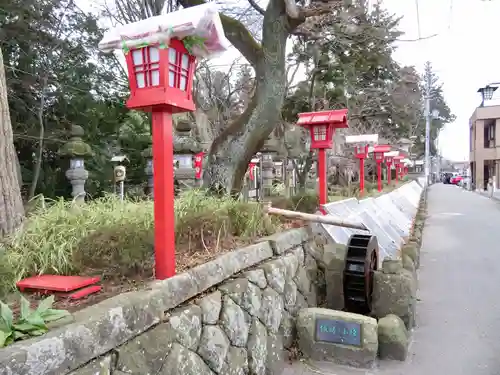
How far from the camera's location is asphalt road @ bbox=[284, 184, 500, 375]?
417 cm

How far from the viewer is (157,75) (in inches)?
109

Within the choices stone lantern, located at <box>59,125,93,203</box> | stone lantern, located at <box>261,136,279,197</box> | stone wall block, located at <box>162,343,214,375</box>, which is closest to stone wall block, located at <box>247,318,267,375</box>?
stone wall block, located at <box>162,343,214,375</box>

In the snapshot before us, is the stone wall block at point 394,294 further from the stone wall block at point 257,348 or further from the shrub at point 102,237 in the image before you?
the stone wall block at point 257,348

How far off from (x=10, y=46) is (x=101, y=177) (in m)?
3.66

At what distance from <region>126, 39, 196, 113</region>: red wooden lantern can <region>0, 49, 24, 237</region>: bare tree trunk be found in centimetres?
182

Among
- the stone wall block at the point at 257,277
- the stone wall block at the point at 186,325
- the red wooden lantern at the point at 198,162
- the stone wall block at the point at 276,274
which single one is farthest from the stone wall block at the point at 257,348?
the red wooden lantern at the point at 198,162

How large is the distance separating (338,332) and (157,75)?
123 inches

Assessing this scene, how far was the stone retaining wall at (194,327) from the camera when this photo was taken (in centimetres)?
190

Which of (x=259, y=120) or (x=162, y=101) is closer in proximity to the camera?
(x=162, y=101)

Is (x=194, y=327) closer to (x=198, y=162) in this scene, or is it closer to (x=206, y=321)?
(x=206, y=321)

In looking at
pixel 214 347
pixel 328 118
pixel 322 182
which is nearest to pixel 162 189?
pixel 214 347

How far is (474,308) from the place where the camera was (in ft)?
19.0

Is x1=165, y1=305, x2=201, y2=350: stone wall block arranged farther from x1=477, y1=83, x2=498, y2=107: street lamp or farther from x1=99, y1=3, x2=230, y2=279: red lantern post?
x1=477, y1=83, x2=498, y2=107: street lamp

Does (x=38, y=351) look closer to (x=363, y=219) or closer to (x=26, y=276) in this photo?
(x=26, y=276)
